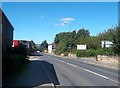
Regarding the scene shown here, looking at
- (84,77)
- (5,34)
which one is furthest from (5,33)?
(84,77)

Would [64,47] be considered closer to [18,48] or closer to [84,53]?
[84,53]

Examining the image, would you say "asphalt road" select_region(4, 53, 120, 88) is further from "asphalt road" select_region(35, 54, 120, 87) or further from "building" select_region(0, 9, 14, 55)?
"building" select_region(0, 9, 14, 55)

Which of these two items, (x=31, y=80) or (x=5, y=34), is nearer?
(x=31, y=80)

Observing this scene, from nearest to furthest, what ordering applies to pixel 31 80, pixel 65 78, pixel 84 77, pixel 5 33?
pixel 31 80 → pixel 65 78 → pixel 84 77 → pixel 5 33

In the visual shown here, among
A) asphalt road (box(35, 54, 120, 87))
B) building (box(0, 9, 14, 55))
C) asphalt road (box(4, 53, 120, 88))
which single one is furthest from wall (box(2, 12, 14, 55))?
asphalt road (box(35, 54, 120, 87))

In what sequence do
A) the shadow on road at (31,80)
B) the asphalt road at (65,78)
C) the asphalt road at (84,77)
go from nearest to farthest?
the shadow on road at (31,80) < the asphalt road at (65,78) < the asphalt road at (84,77)

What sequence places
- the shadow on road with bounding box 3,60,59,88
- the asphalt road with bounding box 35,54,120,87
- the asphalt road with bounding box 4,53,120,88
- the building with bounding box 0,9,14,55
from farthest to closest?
the building with bounding box 0,9,14,55
the asphalt road with bounding box 35,54,120,87
the asphalt road with bounding box 4,53,120,88
the shadow on road with bounding box 3,60,59,88

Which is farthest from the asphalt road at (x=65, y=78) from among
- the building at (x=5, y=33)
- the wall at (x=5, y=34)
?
the building at (x=5, y=33)

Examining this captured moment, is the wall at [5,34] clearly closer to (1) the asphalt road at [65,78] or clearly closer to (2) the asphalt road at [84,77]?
(1) the asphalt road at [65,78]

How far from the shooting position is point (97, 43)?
92062 millimetres

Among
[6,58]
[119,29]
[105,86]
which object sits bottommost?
[105,86]

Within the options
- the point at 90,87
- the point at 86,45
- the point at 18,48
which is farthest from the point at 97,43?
the point at 90,87

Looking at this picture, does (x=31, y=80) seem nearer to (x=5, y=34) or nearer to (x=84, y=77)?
(x=84, y=77)

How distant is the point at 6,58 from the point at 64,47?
79.4 meters
